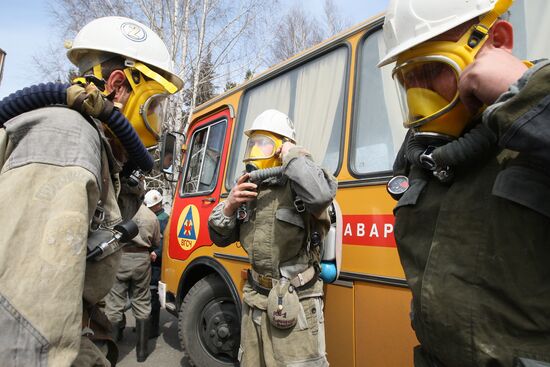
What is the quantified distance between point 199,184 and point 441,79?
3163 mm

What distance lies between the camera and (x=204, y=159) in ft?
13.1

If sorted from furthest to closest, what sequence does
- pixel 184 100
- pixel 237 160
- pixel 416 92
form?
pixel 184 100, pixel 237 160, pixel 416 92

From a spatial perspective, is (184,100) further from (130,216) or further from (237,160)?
(130,216)

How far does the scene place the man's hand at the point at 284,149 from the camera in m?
2.33

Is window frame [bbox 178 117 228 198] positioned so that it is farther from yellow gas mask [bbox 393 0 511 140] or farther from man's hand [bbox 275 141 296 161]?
yellow gas mask [bbox 393 0 511 140]

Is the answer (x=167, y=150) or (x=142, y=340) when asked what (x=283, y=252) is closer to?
(x=167, y=150)

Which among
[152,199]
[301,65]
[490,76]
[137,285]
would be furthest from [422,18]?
[152,199]

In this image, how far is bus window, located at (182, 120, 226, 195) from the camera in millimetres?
3770

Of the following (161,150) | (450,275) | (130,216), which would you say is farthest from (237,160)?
(450,275)

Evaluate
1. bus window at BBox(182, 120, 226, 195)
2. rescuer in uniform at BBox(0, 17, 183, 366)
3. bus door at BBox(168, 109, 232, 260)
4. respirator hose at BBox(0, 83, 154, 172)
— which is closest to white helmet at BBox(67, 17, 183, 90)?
rescuer in uniform at BBox(0, 17, 183, 366)

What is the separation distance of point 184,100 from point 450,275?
591 inches

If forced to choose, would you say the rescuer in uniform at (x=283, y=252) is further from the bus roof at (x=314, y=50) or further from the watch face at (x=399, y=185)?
the bus roof at (x=314, y=50)

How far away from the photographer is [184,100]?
14938 mm

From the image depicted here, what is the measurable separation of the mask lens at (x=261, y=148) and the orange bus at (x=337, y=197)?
415mm
